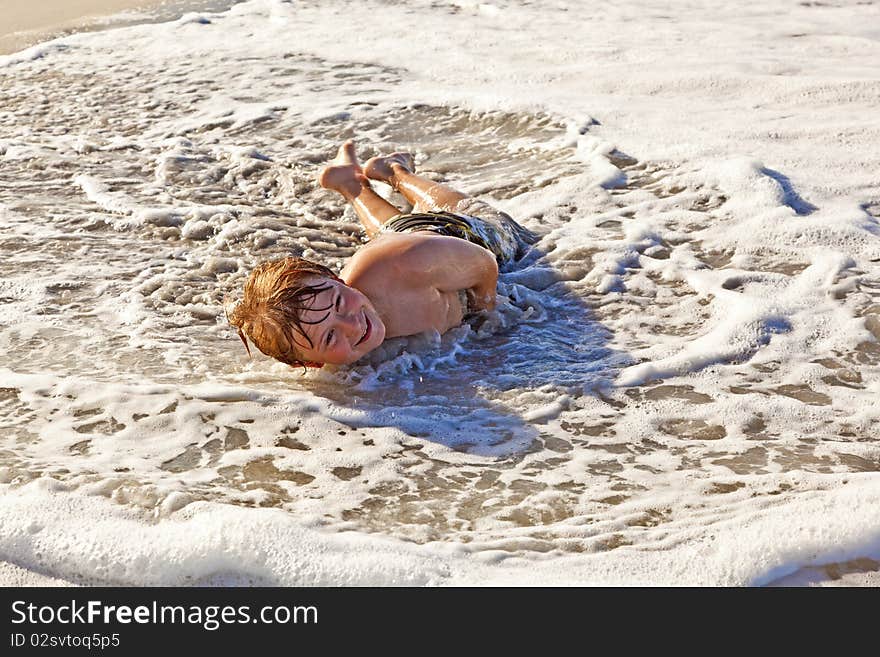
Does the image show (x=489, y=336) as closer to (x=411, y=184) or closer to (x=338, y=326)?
(x=338, y=326)

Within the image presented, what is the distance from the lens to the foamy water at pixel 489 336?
9.62 ft

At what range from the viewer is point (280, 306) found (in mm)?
3711

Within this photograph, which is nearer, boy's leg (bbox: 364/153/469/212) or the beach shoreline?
boy's leg (bbox: 364/153/469/212)

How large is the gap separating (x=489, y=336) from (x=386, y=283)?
500 mm

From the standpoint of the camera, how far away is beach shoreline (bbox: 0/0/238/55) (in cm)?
972

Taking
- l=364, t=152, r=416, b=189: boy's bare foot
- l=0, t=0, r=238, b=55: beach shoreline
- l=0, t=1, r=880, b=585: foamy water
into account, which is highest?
l=0, t=0, r=238, b=55: beach shoreline

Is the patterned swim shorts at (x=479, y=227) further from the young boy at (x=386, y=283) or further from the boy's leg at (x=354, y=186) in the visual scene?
the boy's leg at (x=354, y=186)

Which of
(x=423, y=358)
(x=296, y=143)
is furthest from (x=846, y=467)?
(x=296, y=143)

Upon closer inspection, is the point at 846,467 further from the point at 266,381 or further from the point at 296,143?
the point at 296,143

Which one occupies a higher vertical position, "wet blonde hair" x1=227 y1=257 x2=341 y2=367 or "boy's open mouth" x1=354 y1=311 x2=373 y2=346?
"wet blonde hair" x1=227 y1=257 x2=341 y2=367

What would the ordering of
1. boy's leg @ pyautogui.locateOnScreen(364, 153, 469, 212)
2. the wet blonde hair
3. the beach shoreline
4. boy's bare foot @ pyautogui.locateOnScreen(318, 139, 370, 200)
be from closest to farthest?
the wet blonde hair < boy's leg @ pyautogui.locateOnScreen(364, 153, 469, 212) < boy's bare foot @ pyautogui.locateOnScreen(318, 139, 370, 200) < the beach shoreline

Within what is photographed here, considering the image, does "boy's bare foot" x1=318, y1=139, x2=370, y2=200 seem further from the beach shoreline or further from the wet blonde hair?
the beach shoreline

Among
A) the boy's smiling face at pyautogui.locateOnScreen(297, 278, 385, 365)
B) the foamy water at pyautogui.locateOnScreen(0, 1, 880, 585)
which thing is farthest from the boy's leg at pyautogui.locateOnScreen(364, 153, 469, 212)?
the boy's smiling face at pyautogui.locateOnScreen(297, 278, 385, 365)

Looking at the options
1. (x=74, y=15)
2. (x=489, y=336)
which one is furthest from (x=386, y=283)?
(x=74, y=15)
